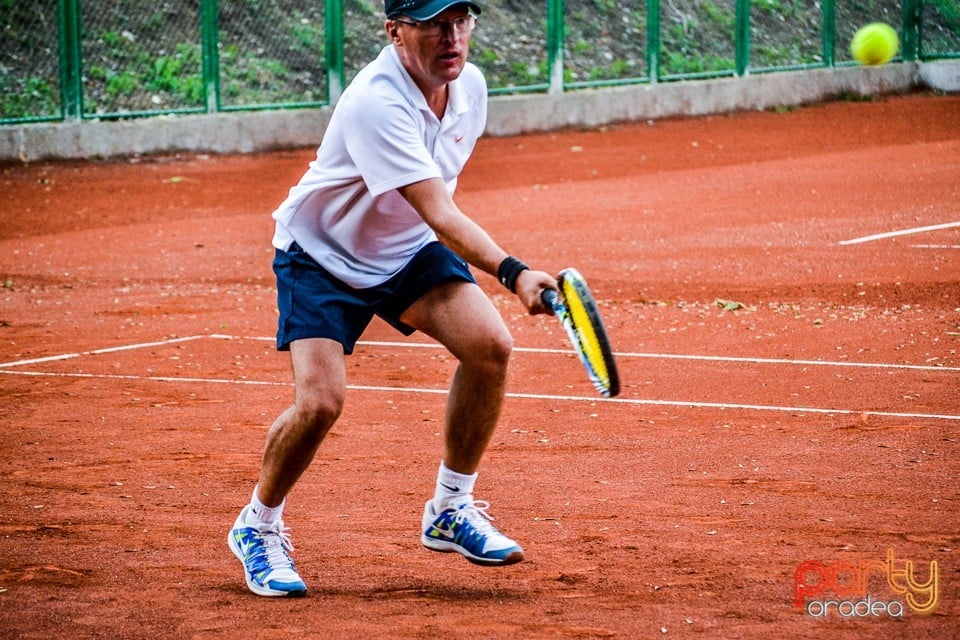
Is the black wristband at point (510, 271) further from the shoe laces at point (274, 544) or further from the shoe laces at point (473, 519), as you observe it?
the shoe laces at point (274, 544)

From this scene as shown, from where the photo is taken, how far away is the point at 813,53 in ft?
81.9

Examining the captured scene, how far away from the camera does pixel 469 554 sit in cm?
473

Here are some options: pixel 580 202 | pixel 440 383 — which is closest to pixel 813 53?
pixel 580 202

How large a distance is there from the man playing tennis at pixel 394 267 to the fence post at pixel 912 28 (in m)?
22.8

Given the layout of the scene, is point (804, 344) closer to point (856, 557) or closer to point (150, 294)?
point (856, 557)

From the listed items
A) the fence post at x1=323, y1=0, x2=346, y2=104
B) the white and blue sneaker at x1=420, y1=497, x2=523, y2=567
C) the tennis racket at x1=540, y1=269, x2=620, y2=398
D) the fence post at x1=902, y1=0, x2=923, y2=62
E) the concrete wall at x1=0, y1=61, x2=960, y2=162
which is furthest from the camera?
the fence post at x1=902, y1=0, x2=923, y2=62

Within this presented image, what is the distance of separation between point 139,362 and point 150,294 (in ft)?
9.28

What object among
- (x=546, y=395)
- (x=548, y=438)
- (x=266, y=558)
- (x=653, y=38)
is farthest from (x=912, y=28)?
(x=266, y=558)

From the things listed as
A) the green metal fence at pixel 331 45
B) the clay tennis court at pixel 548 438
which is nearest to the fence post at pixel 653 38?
the green metal fence at pixel 331 45

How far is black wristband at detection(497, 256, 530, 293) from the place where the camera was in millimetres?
4133

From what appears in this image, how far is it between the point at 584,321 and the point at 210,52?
53.0 ft

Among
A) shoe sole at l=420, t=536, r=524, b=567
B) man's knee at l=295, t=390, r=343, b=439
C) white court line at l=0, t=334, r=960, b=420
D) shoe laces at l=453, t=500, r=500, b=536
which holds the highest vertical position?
man's knee at l=295, t=390, r=343, b=439

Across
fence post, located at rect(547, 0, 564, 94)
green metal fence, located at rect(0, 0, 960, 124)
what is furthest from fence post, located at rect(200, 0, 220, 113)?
fence post, located at rect(547, 0, 564, 94)

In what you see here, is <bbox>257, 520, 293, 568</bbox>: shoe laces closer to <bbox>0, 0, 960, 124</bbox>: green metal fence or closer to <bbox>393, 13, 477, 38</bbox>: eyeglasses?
<bbox>393, 13, 477, 38</bbox>: eyeglasses
